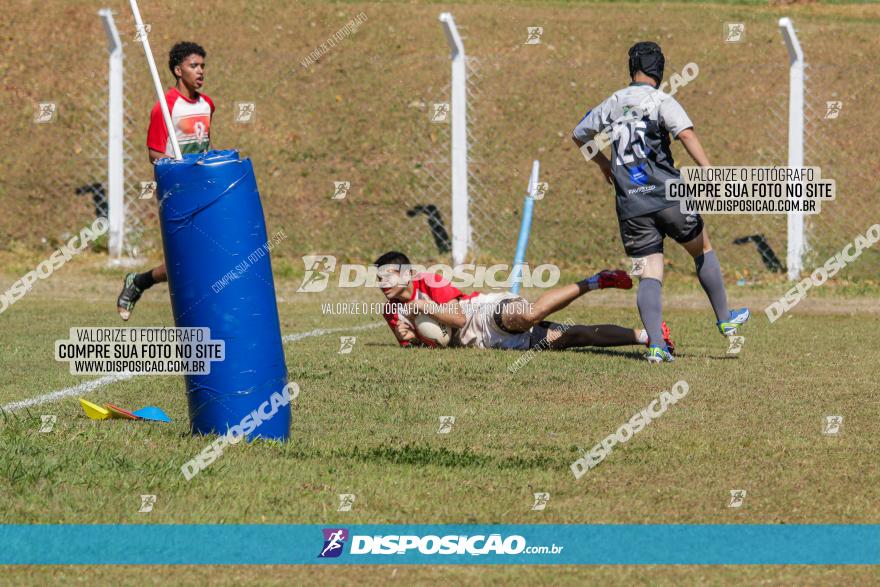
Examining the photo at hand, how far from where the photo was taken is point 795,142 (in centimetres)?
1409

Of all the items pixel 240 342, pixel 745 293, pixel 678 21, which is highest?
pixel 678 21

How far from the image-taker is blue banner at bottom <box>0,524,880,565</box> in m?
4.41

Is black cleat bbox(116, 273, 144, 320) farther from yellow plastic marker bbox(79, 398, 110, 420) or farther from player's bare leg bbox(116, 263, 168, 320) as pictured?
yellow plastic marker bbox(79, 398, 110, 420)

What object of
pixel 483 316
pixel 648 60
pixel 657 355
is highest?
pixel 648 60

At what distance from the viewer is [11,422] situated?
21.0 feet

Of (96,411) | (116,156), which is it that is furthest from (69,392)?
(116,156)

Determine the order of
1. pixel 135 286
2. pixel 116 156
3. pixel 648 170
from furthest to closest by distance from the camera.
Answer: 1. pixel 116 156
2. pixel 135 286
3. pixel 648 170

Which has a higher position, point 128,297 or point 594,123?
point 594,123

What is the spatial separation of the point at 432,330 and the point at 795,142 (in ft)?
21.2

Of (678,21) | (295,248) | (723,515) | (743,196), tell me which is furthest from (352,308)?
(678,21)

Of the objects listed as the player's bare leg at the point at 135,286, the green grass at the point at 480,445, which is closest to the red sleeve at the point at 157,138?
the player's bare leg at the point at 135,286

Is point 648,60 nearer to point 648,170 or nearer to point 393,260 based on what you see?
point 648,170

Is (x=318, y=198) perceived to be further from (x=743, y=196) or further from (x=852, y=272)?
(x=852, y=272)

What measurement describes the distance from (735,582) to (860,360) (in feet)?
16.9
